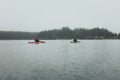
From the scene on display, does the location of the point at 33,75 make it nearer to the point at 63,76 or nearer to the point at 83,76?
the point at 63,76

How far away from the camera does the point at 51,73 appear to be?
3300 cm

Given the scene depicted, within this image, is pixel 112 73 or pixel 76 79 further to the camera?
pixel 112 73

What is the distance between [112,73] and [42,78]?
431 inches

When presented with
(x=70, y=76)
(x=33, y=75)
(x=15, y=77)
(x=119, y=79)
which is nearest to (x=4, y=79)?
(x=15, y=77)

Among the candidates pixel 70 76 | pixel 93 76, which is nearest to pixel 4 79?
pixel 70 76

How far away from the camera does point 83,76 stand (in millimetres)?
30484

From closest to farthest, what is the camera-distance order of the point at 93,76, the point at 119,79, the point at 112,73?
1. the point at 119,79
2. the point at 93,76
3. the point at 112,73

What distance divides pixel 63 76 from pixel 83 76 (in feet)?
9.47

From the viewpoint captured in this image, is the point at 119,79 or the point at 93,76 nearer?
the point at 119,79

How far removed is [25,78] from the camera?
29500 mm

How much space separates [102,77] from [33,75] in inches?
394

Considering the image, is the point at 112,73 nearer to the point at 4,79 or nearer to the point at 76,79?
the point at 76,79

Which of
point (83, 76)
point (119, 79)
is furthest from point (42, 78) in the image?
point (119, 79)

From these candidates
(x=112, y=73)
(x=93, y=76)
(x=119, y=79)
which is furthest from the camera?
(x=112, y=73)
